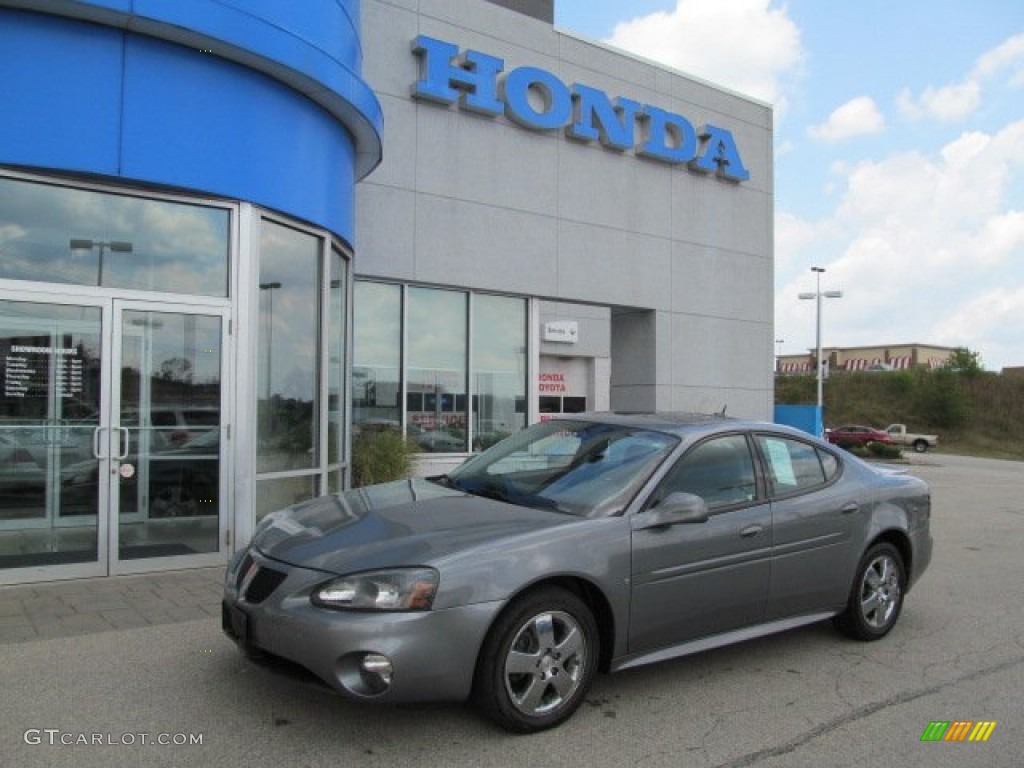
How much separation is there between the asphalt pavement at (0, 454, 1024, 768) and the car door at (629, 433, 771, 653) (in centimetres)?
37

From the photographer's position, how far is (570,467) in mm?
4930

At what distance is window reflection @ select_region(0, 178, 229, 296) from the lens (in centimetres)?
672

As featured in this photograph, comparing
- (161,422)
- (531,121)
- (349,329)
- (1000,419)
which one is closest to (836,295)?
(1000,419)

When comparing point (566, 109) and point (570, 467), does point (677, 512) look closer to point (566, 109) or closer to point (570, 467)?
point (570, 467)

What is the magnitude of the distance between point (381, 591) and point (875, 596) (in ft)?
11.8

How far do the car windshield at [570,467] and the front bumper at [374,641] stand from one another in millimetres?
955

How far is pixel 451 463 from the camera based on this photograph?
1184 cm

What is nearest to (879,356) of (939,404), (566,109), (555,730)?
(939,404)

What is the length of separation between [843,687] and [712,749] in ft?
4.21

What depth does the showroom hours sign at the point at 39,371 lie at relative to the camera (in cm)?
667

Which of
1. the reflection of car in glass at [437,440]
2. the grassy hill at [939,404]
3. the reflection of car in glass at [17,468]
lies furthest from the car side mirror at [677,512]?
the grassy hill at [939,404]

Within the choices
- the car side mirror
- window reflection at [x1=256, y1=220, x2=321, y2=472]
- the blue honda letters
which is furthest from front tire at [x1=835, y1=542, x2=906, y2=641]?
the blue honda letters

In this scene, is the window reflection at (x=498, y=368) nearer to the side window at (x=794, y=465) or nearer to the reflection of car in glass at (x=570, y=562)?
the reflection of car in glass at (x=570, y=562)

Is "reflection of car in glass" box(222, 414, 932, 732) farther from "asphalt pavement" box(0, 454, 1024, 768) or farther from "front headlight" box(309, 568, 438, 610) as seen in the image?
"asphalt pavement" box(0, 454, 1024, 768)
